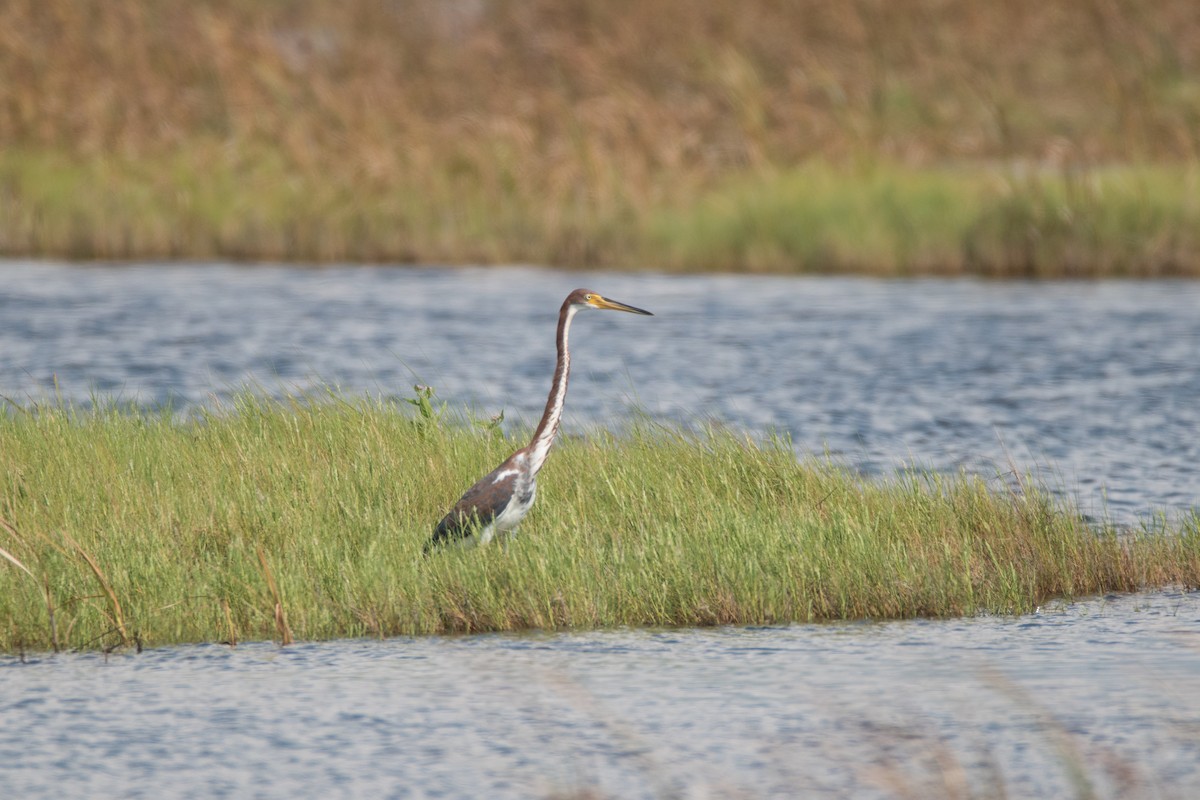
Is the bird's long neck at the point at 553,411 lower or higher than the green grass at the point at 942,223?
lower

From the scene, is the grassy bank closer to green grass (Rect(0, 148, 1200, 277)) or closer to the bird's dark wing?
the bird's dark wing

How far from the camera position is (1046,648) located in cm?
726

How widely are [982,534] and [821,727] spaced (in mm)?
2663

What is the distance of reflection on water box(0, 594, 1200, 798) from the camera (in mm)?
5711

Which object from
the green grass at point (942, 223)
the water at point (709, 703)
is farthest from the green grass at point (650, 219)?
the water at point (709, 703)

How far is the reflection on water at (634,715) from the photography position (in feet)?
18.7

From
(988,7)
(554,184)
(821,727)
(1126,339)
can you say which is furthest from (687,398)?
(988,7)

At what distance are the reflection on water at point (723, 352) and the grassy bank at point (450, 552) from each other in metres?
1.34

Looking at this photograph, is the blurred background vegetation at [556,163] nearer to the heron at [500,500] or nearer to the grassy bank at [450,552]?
the grassy bank at [450,552]

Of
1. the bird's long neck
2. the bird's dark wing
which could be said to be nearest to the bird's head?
the bird's long neck

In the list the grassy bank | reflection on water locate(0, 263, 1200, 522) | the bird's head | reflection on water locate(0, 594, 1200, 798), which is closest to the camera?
reflection on water locate(0, 594, 1200, 798)

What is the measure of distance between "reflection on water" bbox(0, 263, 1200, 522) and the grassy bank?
52.8 inches

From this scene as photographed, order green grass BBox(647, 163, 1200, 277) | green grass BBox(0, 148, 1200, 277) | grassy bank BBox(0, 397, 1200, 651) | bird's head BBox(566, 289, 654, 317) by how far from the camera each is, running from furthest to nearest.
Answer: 1. green grass BBox(0, 148, 1200, 277)
2. green grass BBox(647, 163, 1200, 277)
3. bird's head BBox(566, 289, 654, 317)
4. grassy bank BBox(0, 397, 1200, 651)

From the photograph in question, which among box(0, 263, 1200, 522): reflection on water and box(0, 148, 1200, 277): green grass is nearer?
box(0, 263, 1200, 522): reflection on water
